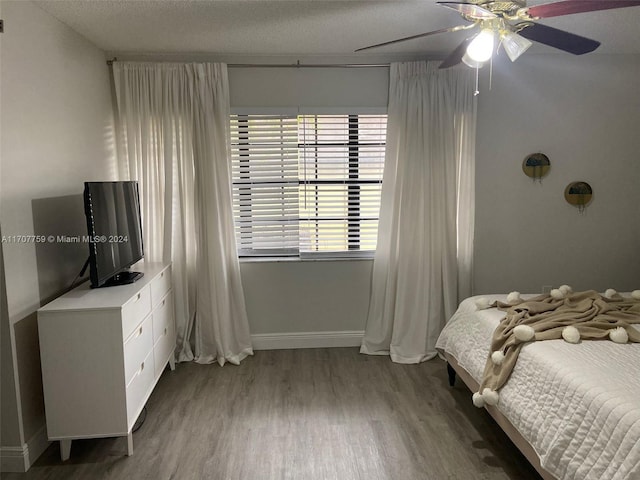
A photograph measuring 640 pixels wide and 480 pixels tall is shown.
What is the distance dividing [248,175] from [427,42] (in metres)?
1.74

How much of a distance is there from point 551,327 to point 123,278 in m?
2.54

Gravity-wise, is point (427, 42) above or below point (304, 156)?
above

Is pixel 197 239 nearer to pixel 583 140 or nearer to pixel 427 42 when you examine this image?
pixel 427 42

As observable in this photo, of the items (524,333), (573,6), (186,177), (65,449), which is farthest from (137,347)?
(573,6)

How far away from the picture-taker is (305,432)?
9.55 feet

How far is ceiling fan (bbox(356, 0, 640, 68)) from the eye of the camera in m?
2.01

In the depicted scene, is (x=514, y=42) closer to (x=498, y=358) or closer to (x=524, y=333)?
(x=524, y=333)

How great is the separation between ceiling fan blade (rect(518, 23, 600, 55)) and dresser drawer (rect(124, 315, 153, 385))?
259 cm

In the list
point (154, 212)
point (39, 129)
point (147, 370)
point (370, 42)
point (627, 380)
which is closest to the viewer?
point (627, 380)

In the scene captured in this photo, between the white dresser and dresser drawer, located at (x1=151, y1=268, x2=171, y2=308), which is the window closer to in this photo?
dresser drawer, located at (x1=151, y1=268, x2=171, y2=308)

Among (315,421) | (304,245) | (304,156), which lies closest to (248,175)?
(304,156)

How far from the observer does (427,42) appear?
12.0 ft

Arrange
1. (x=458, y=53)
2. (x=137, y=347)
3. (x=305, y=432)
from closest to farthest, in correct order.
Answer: (x=458, y=53) → (x=137, y=347) → (x=305, y=432)

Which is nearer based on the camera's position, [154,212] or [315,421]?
[315,421]
